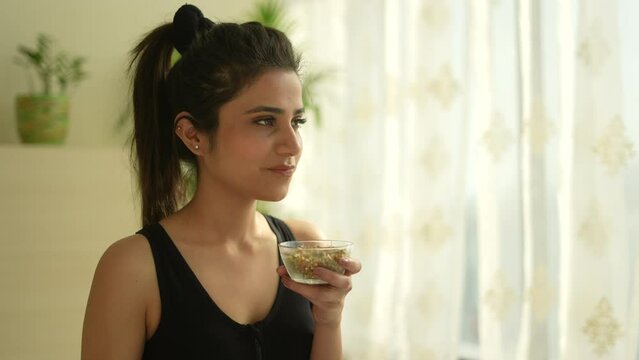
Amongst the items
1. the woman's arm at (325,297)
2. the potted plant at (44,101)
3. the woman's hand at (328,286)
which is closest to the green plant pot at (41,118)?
the potted plant at (44,101)

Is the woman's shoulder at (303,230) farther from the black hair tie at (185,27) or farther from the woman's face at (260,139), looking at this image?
the black hair tie at (185,27)

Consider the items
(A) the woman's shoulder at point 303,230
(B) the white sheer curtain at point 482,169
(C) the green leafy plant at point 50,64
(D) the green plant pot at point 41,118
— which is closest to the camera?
(A) the woman's shoulder at point 303,230

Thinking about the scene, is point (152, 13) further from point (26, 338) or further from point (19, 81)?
point (26, 338)

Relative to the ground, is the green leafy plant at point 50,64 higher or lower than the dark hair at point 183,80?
higher

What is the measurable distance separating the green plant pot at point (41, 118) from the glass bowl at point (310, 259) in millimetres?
2099

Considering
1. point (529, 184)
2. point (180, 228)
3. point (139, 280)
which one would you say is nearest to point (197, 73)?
point (180, 228)

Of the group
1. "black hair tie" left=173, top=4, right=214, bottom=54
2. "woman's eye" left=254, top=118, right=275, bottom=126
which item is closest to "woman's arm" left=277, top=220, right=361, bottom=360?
"woman's eye" left=254, top=118, right=275, bottom=126

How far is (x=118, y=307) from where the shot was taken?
58.6 inches

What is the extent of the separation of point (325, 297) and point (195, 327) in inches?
11.6

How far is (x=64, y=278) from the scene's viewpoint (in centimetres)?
299

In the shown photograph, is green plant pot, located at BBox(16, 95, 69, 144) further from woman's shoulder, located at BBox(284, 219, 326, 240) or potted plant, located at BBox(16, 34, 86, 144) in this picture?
woman's shoulder, located at BBox(284, 219, 326, 240)

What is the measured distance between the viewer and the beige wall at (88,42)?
345 centimetres

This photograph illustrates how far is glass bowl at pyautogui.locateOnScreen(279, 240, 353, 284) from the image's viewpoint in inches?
55.4

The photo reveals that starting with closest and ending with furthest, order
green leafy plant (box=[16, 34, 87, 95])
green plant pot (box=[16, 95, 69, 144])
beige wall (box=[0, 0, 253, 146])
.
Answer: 1. green plant pot (box=[16, 95, 69, 144])
2. green leafy plant (box=[16, 34, 87, 95])
3. beige wall (box=[0, 0, 253, 146])
